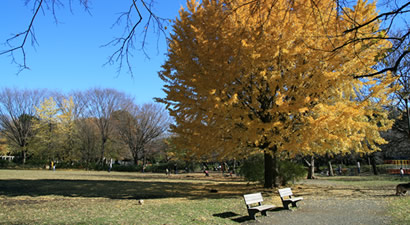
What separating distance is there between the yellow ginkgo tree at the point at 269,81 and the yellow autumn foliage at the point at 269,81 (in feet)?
0.13

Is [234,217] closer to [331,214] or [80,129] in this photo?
[331,214]

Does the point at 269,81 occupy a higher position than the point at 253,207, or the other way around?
the point at 269,81

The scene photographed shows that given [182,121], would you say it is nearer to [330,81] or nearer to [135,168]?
[330,81]

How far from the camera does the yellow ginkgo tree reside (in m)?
9.88

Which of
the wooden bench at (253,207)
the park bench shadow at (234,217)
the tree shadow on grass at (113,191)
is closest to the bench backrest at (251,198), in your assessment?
the wooden bench at (253,207)

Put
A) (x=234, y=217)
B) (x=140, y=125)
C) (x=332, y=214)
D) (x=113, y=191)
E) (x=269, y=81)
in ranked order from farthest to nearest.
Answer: (x=140, y=125) → (x=113, y=191) → (x=269, y=81) → (x=332, y=214) → (x=234, y=217)

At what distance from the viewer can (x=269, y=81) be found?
402 inches

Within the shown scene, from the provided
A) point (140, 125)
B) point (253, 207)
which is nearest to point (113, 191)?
point (253, 207)

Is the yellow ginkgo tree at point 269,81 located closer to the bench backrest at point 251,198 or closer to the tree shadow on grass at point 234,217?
the bench backrest at point 251,198

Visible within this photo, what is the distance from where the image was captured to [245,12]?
10.8 meters

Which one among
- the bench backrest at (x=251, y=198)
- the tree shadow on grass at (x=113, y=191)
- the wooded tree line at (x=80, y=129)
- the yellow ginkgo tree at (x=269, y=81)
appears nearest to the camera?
the bench backrest at (x=251, y=198)

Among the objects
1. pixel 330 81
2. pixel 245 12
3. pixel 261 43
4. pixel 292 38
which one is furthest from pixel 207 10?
pixel 330 81

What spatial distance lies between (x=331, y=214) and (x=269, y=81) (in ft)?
16.4

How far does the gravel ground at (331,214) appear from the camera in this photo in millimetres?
6820
